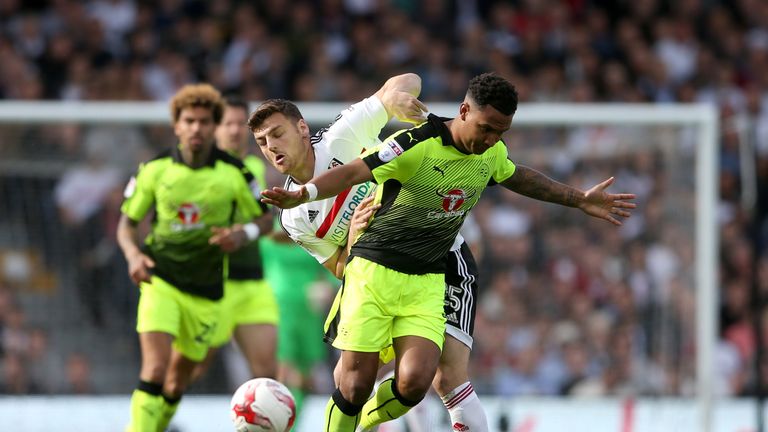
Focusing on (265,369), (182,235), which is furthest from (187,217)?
(265,369)

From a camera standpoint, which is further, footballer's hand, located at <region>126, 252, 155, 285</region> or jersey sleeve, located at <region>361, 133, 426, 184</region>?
footballer's hand, located at <region>126, 252, 155, 285</region>

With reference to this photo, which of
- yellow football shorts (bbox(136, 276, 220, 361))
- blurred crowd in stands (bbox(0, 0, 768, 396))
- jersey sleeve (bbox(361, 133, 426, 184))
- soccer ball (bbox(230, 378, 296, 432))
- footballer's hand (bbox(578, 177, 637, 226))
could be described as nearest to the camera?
jersey sleeve (bbox(361, 133, 426, 184))

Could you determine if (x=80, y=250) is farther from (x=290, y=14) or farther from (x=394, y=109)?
(x=394, y=109)

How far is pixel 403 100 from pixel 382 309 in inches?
41.2

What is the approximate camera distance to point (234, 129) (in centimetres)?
793

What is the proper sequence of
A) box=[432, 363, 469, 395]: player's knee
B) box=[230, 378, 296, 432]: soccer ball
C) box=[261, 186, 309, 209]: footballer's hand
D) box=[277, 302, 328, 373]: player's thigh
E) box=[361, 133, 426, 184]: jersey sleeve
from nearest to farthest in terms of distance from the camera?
box=[261, 186, 309, 209]: footballer's hand → box=[361, 133, 426, 184]: jersey sleeve → box=[432, 363, 469, 395]: player's knee → box=[230, 378, 296, 432]: soccer ball → box=[277, 302, 328, 373]: player's thigh

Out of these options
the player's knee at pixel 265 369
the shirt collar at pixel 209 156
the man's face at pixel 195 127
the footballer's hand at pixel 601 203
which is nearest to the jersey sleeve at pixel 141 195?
the shirt collar at pixel 209 156

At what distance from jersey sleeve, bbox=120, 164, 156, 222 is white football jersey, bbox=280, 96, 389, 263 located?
1.37 m

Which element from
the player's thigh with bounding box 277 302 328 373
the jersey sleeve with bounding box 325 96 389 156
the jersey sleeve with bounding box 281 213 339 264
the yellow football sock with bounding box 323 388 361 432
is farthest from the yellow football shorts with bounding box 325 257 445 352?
the player's thigh with bounding box 277 302 328 373

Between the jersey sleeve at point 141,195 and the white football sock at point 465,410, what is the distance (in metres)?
2.36

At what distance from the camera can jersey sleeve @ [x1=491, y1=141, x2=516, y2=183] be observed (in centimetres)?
575

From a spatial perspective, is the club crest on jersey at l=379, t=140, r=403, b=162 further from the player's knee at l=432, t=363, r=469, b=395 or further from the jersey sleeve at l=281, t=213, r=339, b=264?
the player's knee at l=432, t=363, r=469, b=395

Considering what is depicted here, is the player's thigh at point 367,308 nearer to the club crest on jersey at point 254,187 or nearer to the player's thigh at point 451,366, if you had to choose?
the player's thigh at point 451,366

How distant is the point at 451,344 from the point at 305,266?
334 cm
